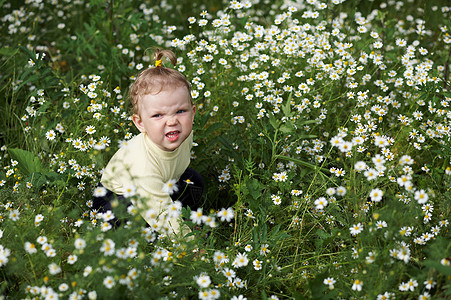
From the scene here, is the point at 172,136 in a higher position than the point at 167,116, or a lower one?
lower

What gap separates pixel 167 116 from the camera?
9.00 ft

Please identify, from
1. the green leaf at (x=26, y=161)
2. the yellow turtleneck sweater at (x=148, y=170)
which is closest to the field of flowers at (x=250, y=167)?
the green leaf at (x=26, y=161)

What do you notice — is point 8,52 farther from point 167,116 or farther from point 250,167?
point 250,167

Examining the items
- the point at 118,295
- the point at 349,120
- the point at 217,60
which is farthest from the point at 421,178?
the point at 118,295

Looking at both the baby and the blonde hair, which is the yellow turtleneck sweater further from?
the blonde hair

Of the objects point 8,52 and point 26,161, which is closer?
point 26,161

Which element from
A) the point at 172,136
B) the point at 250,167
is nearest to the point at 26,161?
the point at 172,136

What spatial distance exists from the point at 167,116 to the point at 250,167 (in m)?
0.59

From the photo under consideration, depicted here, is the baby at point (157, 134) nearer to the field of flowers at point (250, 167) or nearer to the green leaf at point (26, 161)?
the field of flowers at point (250, 167)

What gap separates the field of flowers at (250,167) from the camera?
2.23 meters

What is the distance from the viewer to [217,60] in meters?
3.89

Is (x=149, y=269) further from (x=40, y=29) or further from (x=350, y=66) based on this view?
(x=40, y=29)

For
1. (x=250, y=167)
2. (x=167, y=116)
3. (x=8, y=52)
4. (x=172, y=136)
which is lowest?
(x=250, y=167)

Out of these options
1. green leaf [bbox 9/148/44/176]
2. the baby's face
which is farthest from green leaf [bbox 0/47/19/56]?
the baby's face
